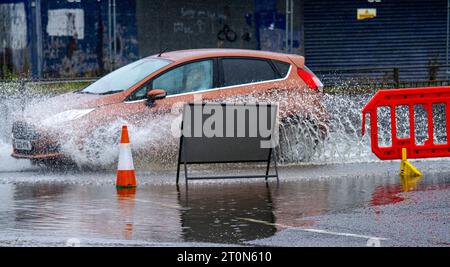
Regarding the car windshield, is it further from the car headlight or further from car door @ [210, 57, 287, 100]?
car door @ [210, 57, 287, 100]

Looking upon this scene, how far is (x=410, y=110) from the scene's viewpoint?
52.7 ft

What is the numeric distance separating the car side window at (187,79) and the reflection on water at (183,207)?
2.32m

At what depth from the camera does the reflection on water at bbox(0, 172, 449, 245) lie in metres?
10.9

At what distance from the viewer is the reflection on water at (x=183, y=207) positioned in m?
10.9

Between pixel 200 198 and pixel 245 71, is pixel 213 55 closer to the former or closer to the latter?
pixel 245 71

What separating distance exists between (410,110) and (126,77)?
405 centimetres

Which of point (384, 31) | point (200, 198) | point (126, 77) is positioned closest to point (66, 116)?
point (126, 77)

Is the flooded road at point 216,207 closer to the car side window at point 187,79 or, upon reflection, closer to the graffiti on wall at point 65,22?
the car side window at point 187,79

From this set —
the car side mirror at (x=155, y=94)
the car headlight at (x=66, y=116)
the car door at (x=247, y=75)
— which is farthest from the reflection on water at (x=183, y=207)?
the car door at (x=247, y=75)

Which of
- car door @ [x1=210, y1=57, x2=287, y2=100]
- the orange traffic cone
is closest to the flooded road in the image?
the orange traffic cone

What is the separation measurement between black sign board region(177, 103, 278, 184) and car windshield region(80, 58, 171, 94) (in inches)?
91.5

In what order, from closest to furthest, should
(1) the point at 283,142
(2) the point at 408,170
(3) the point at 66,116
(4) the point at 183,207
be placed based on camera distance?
(4) the point at 183,207 < (2) the point at 408,170 < (3) the point at 66,116 < (1) the point at 283,142
